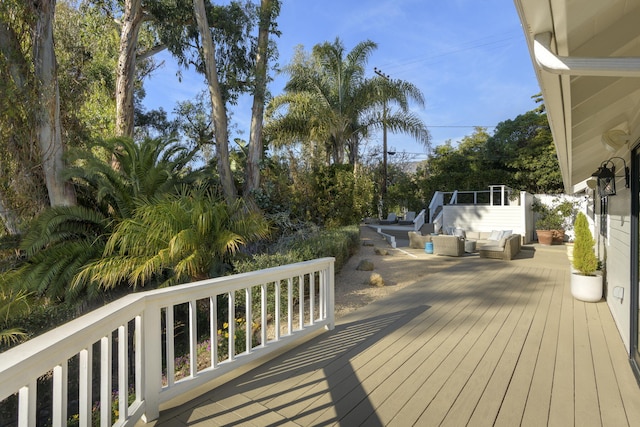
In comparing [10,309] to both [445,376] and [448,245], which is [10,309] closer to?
[445,376]

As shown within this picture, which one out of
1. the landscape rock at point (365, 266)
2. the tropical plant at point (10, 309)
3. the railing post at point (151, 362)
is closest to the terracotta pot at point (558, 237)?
the landscape rock at point (365, 266)

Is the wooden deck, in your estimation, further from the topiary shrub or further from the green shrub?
the green shrub

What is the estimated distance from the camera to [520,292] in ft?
17.5

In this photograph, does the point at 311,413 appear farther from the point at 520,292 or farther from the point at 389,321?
the point at 520,292

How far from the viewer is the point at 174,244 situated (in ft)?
14.2

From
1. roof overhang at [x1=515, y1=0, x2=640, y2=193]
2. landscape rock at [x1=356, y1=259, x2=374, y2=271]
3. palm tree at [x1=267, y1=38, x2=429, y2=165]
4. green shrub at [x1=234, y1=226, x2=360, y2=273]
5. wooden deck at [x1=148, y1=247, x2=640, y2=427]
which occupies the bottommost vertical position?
wooden deck at [x1=148, y1=247, x2=640, y2=427]

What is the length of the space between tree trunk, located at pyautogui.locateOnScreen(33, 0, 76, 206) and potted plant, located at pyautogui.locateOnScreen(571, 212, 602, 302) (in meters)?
8.65

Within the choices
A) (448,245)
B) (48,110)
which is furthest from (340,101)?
(48,110)

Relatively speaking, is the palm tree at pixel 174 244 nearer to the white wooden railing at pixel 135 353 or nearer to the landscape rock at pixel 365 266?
the white wooden railing at pixel 135 353

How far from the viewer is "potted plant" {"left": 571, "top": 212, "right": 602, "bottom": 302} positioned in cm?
458

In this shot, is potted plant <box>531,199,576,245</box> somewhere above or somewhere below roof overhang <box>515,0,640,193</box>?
below

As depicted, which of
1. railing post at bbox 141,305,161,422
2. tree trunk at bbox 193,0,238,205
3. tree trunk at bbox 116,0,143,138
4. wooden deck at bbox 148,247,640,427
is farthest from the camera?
tree trunk at bbox 193,0,238,205

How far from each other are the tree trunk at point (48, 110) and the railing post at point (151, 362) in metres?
5.80

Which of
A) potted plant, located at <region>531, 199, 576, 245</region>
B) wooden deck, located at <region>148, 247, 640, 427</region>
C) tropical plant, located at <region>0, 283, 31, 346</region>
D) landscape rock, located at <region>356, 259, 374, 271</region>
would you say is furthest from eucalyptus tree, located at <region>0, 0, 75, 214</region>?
potted plant, located at <region>531, 199, 576, 245</region>
